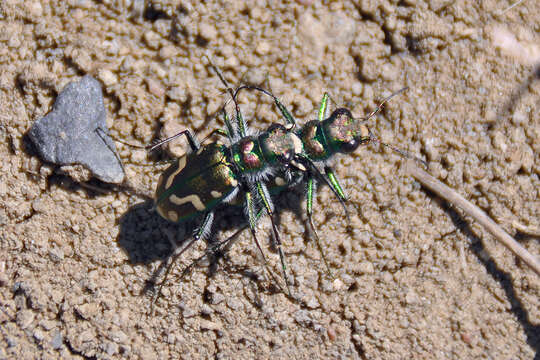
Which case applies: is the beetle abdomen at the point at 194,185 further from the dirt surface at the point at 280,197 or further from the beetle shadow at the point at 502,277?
the beetle shadow at the point at 502,277

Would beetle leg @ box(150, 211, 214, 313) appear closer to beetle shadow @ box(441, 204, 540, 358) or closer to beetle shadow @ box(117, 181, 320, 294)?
beetle shadow @ box(117, 181, 320, 294)

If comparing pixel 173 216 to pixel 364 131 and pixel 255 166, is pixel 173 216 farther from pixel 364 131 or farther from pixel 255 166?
pixel 364 131

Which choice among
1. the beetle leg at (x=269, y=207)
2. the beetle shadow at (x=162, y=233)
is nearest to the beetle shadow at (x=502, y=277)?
the beetle shadow at (x=162, y=233)

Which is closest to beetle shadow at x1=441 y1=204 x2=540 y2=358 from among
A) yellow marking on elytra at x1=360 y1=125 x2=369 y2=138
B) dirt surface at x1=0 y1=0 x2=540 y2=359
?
dirt surface at x1=0 y1=0 x2=540 y2=359

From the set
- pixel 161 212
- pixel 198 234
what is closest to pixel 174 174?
pixel 161 212

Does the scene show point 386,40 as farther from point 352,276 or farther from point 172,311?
point 172,311
